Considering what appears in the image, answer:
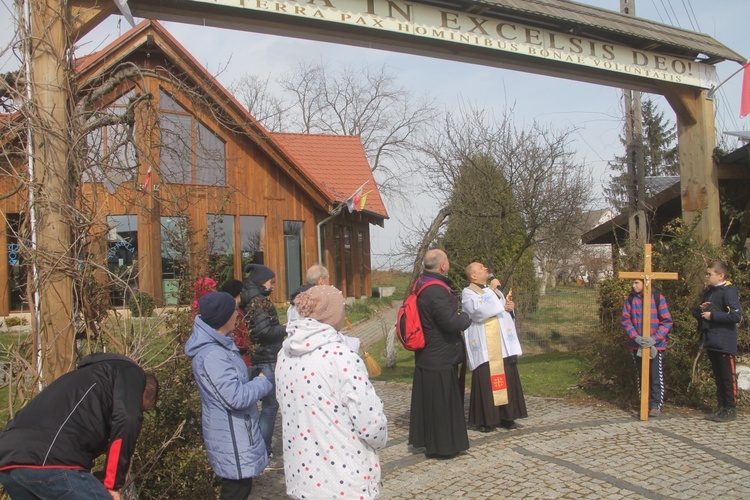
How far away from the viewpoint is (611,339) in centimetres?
800

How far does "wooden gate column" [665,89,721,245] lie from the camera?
8102mm

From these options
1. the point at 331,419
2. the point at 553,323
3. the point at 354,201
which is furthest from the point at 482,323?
the point at 354,201

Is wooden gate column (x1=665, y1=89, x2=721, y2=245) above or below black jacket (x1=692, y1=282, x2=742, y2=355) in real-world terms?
above

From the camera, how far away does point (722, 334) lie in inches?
270

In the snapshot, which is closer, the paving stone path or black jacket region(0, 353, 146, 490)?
black jacket region(0, 353, 146, 490)

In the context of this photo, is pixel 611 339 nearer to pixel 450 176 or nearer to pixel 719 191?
pixel 719 191

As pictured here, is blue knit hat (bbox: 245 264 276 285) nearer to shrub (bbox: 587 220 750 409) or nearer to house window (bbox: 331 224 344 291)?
shrub (bbox: 587 220 750 409)

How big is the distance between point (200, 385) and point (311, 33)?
10.9ft

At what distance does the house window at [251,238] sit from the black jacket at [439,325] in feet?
39.9

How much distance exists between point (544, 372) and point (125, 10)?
26.4 ft

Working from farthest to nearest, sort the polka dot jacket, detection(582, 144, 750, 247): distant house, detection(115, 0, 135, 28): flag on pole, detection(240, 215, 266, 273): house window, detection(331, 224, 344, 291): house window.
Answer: detection(331, 224, 344, 291): house window
detection(240, 215, 266, 273): house window
detection(582, 144, 750, 247): distant house
detection(115, 0, 135, 28): flag on pole
the polka dot jacket

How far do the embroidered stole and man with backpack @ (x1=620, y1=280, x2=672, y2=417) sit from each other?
1592 mm

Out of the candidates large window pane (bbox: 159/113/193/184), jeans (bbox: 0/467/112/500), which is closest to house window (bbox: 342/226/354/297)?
large window pane (bbox: 159/113/193/184)

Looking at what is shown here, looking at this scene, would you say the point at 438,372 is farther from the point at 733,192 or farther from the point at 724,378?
the point at 733,192
